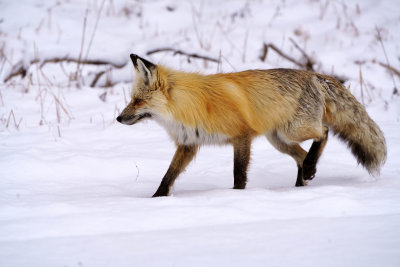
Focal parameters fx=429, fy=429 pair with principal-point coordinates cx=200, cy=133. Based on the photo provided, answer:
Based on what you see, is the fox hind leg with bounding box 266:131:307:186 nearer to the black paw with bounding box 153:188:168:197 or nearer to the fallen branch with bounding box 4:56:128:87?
the black paw with bounding box 153:188:168:197

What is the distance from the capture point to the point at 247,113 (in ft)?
11.0

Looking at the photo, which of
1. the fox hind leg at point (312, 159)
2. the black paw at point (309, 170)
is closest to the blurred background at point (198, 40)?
the fox hind leg at point (312, 159)

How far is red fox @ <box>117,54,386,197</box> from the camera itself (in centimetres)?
320

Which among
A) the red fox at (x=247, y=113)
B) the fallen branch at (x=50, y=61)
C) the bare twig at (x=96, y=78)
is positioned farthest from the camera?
the bare twig at (x=96, y=78)

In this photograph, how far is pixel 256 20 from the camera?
9.64 metres

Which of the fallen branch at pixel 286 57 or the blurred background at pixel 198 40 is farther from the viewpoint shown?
the fallen branch at pixel 286 57

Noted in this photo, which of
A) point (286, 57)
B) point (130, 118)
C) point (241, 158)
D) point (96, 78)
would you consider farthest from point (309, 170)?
point (96, 78)

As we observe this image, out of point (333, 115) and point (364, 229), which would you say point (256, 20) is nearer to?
point (333, 115)

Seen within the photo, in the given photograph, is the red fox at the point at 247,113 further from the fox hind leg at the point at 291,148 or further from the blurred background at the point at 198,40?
the blurred background at the point at 198,40

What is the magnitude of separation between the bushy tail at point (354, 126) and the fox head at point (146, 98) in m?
1.51

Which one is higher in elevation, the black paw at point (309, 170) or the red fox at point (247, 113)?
the red fox at point (247, 113)

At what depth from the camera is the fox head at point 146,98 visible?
318cm

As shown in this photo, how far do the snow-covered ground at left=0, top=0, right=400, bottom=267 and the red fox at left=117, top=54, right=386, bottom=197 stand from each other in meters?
0.27

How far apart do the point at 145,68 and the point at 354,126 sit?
186 cm
